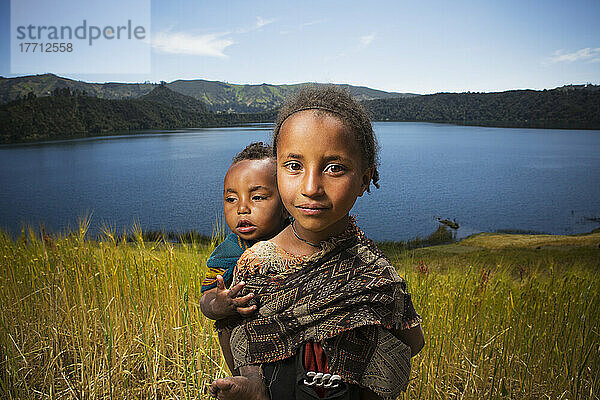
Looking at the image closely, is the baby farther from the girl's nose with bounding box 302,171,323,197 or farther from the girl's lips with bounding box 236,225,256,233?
the girl's nose with bounding box 302,171,323,197

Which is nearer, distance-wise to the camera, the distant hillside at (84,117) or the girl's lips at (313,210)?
the girl's lips at (313,210)

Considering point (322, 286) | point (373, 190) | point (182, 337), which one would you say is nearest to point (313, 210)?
point (322, 286)

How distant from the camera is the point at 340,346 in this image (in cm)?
128

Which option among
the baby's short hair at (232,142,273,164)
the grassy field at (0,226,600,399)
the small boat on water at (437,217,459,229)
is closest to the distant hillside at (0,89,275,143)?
the small boat on water at (437,217,459,229)

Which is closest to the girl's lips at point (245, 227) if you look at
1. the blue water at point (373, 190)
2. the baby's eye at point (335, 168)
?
the baby's eye at point (335, 168)

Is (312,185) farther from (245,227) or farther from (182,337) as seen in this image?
(182,337)

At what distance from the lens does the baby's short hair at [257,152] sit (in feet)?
5.22

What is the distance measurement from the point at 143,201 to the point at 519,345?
3017 centimetres

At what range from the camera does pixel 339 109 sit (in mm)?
1211

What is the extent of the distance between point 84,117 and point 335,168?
149 ft

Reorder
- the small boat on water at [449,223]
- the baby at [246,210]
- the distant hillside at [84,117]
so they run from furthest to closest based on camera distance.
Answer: the distant hillside at [84,117] < the small boat on water at [449,223] < the baby at [246,210]

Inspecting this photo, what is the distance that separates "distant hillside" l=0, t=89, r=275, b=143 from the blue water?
3.35 meters

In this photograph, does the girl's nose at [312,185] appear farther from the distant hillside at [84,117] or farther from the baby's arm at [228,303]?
the distant hillside at [84,117]

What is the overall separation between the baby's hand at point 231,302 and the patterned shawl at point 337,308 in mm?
41
